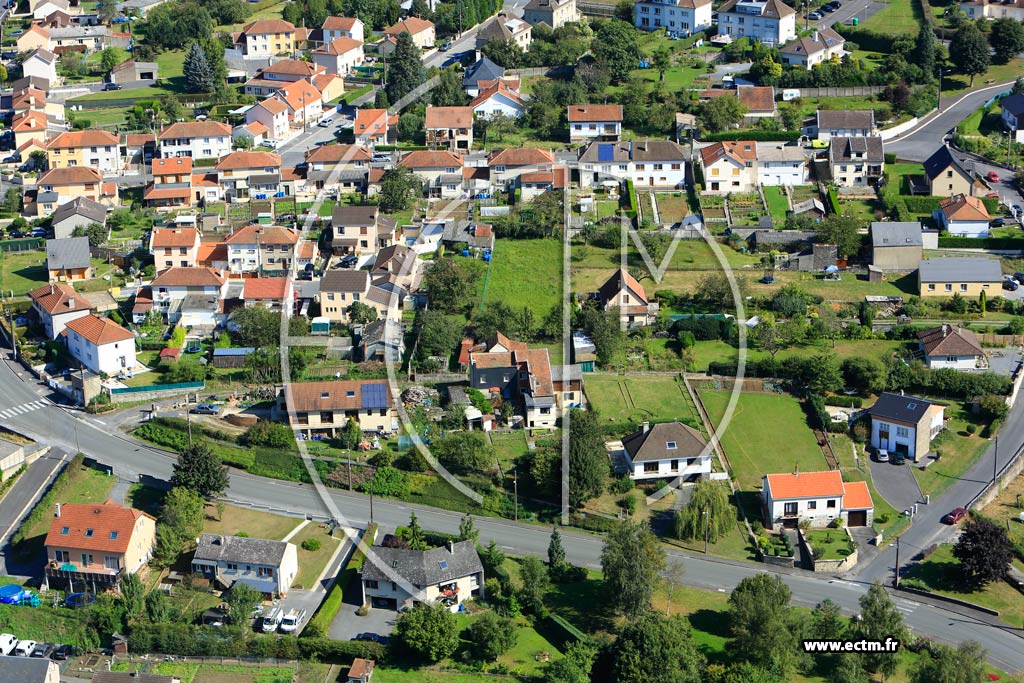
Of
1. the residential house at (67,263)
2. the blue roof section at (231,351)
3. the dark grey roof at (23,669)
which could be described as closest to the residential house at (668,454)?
the blue roof section at (231,351)

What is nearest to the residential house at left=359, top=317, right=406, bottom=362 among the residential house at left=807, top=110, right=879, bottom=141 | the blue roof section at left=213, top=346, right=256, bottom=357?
the blue roof section at left=213, top=346, right=256, bottom=357

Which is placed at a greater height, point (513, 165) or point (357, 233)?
point (513, 165)

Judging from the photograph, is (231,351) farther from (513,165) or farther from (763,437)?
(513,165)

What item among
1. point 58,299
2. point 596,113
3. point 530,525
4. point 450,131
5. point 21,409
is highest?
point 596,113

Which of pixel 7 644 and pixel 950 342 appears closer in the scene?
pixel 7 644

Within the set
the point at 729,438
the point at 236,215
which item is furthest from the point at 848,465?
the point at 236,215

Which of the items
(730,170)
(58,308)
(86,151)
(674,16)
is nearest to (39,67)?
(86,151)

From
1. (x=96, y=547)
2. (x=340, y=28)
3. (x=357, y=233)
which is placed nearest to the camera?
(x=96, y=547)
